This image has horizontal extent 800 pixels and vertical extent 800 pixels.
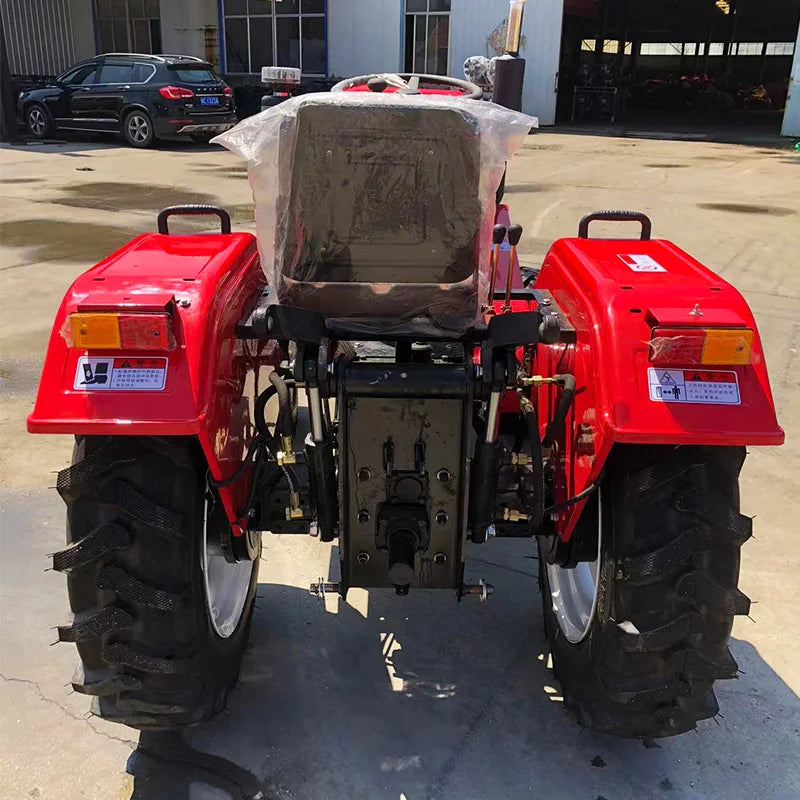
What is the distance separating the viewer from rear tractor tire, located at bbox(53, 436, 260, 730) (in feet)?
6.06

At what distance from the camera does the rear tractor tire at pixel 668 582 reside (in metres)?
1.85

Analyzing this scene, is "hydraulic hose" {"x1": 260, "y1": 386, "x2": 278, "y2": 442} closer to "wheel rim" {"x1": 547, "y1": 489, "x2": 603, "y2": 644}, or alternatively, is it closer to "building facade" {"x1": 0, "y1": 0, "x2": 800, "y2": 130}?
"wheel rim" {"x1": 547, "y1": 489, "x2": 603, "y2": 644}

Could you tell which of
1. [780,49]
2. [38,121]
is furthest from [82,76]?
[780,49]

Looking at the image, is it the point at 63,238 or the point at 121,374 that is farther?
the point at 63,238

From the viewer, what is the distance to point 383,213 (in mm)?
1877

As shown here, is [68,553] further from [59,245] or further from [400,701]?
[59,245]

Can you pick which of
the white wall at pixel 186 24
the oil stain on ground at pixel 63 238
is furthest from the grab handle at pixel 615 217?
the white wall at pixel 186 24

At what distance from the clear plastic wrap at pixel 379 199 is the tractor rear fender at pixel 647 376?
0.33m

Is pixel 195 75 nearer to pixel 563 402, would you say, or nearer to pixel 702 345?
pixel 563 402

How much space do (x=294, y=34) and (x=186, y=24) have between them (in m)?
3.38

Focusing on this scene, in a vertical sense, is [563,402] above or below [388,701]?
above

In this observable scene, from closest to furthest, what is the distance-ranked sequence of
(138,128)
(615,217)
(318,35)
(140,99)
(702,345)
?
(702,345) < (615,217) < (140,99) < (138,128) < (318,35)

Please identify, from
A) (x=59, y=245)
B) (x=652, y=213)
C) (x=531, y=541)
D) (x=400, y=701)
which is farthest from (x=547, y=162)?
(x=400, y=701)

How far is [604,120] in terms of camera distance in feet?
77.5
